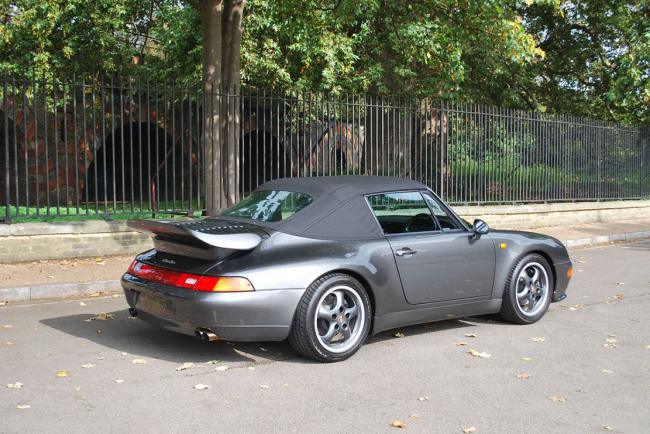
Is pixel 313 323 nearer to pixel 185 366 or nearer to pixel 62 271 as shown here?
pixel 185 366

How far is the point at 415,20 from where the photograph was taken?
15039 millimetres

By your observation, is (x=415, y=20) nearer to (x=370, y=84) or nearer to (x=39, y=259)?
(x=370, y=84)

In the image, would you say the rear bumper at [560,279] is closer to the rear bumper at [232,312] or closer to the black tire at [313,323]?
the black tire at [313,323]

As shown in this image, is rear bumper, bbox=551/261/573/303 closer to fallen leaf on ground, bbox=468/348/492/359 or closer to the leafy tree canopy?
fallen leaf on ground, bbox=468/348/492/359

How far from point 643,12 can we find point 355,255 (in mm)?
19981

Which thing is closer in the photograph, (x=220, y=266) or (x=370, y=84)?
(x=220, y=266)

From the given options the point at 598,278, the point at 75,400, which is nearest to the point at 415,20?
the point at 598,278

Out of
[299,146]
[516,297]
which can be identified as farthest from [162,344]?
[299,146]

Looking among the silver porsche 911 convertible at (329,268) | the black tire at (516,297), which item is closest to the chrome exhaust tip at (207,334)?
the silver porsche 911 convertible at (329,268)

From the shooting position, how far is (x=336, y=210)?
17.9 feet

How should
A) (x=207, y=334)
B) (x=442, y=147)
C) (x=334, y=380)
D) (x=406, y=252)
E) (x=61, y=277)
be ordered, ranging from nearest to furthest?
(x=334, y=380) → (x=207, y=334) → (x=406, y=252) → (x=61, y=277) → (x=442, y=147)

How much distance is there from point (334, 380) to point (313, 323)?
1.55 ft

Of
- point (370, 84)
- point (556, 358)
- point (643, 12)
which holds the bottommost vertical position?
point (556, 358)

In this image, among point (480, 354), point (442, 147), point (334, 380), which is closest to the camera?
point (334, 380)
